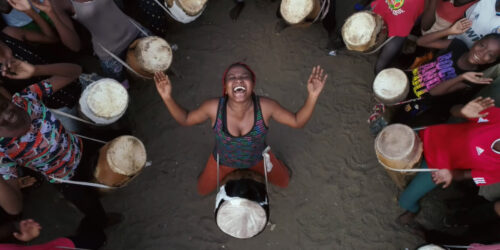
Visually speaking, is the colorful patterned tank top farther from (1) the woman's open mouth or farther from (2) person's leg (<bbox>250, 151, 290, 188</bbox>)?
(1) the woman's open mouth

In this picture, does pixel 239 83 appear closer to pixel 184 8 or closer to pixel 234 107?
pixel 234 107

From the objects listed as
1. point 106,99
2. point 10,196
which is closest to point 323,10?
point 106,99

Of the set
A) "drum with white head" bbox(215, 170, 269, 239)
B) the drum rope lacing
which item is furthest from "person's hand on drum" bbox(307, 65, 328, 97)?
the drum rope lacing

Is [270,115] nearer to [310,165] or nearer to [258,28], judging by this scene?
[310,165]

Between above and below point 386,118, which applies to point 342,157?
below

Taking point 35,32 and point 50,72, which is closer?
point 50,72

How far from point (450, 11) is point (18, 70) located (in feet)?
12.3

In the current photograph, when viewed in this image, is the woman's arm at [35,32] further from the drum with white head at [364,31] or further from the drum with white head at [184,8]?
the drum with white head at [364,31]

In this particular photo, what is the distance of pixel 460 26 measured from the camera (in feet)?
10.4

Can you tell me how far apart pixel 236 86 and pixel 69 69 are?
4.65 feet

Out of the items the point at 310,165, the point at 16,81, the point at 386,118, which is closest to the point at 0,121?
the point at 16,81

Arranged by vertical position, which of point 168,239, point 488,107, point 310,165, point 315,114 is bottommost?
point 168,239

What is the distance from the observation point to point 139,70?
349 centimetres

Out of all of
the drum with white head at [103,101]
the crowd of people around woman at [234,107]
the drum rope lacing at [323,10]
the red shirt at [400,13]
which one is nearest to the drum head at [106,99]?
the drum with white head at [103,101]
